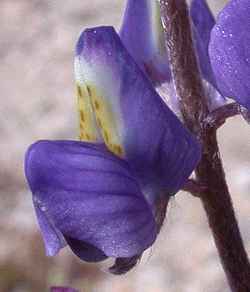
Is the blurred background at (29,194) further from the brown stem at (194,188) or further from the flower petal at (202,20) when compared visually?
the brown stem at (194,188)

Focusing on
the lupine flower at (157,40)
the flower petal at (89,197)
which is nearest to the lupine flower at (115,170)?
the flower petal at (89,197)

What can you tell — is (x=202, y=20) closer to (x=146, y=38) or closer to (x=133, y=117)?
(x=146, y=38)

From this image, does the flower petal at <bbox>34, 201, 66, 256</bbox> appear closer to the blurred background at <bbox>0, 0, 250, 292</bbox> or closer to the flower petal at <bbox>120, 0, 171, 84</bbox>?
the flower petal at <bbox>120, 0, 171, 84</bbox>

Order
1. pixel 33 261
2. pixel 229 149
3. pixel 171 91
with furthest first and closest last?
pixel 229 149, pixel 33 261, pixel 171 91

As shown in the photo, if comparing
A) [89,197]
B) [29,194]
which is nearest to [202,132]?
[89,197]

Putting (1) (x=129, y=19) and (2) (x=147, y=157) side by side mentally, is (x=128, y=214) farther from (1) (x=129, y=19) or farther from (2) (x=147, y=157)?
(1) (x=129, y=19)

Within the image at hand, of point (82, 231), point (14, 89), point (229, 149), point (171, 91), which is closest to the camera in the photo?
point (82, 231)

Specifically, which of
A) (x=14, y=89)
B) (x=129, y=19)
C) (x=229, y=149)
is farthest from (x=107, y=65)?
(x=14, y=89)
